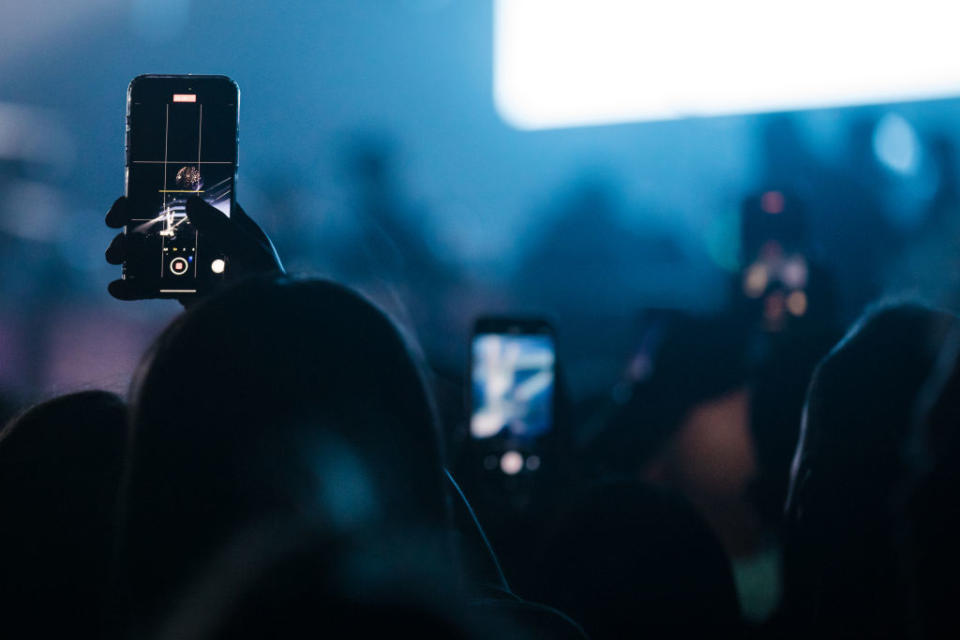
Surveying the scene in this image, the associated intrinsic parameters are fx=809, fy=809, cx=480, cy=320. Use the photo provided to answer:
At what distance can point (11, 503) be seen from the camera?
0.57m

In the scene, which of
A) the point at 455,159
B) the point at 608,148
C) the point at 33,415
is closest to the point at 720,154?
the point at 608,148

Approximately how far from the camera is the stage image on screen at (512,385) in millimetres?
1616

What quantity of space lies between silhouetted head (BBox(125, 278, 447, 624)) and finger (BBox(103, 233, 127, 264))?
53 centimetres

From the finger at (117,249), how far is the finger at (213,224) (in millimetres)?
200

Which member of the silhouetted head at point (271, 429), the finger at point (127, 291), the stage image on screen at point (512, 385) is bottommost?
the stage image on screen at point (512, 385)

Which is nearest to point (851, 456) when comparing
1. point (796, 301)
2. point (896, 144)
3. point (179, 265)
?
point (179, 265)

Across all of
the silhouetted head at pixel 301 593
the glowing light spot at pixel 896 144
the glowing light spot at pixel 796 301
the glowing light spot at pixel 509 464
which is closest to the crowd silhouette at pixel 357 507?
the silhouetted head at pixel 301 593

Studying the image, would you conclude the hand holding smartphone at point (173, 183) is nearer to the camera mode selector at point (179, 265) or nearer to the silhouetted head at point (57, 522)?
the camera mode selector at point (179, 265)

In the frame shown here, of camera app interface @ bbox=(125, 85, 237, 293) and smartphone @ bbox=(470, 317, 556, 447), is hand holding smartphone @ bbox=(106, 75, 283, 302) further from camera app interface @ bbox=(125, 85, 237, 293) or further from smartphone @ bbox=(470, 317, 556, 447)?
smartphone @ bbox=(470, 317, 556, 447)

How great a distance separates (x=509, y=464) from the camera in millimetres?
1610

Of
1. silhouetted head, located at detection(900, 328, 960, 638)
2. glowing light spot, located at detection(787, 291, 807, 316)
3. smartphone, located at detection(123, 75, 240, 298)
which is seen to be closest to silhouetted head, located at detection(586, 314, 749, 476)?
glowing light spot, located at detection(787, 291, 807, 316)

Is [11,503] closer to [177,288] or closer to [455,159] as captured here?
[177,288]

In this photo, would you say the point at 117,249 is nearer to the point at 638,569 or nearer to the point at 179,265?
the point at 179,265

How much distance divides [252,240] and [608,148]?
328cm
